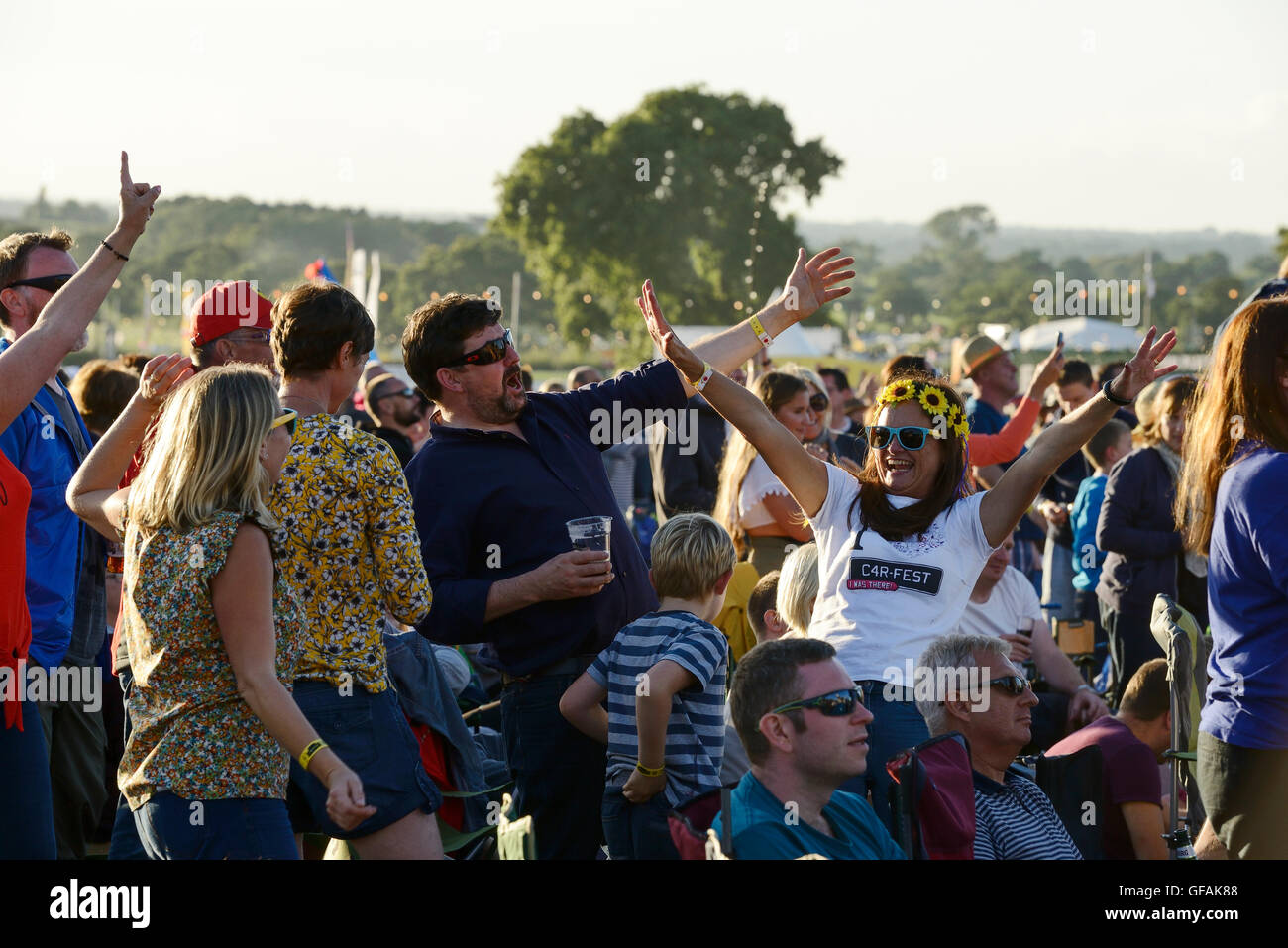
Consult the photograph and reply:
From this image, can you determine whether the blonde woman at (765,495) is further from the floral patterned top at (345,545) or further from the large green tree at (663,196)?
the large green tree at (663,196)

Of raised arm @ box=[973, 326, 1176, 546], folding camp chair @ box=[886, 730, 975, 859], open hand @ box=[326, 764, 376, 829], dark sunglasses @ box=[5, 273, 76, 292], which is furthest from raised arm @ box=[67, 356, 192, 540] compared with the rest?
raised arm @ box=[973, 326, 1176, 546]

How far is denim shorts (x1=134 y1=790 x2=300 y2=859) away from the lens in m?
2.93

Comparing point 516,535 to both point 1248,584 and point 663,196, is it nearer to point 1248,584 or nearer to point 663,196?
point 1248,584

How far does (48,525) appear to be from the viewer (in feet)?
13.1

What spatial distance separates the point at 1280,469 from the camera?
130 inches

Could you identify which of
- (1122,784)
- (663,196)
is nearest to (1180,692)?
(1122,784)

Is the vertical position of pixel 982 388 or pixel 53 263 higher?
pixel 53 263

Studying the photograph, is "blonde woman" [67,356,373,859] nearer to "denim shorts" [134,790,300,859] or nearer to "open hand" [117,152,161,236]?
"denim shorts" [134,790,300,859]

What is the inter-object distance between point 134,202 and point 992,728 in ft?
8.94

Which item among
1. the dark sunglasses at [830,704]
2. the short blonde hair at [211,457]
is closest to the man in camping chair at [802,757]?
the dark sunglasses at [830,704]

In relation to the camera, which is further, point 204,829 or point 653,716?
point 653,716

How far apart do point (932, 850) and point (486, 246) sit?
133137mm
